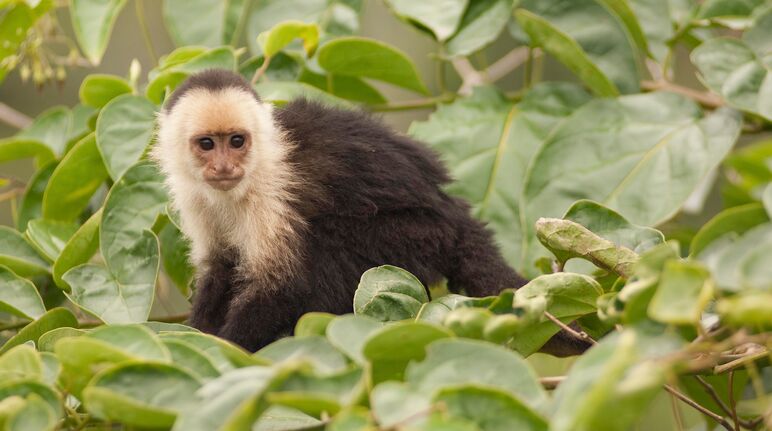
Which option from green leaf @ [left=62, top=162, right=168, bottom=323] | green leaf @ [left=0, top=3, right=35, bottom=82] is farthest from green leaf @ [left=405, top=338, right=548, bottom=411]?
green leaf @ [left=0, top=3, right=35, bottom=82]

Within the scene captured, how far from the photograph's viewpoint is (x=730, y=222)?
6.91ft

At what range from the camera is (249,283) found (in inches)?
93.4

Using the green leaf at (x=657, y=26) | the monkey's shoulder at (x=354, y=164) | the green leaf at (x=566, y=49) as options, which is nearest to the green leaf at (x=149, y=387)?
the monkey's shoulder at (x=354, y=164)

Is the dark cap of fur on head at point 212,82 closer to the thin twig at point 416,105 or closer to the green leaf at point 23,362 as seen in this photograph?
the thin twig at point 416,105

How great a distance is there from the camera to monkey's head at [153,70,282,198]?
2.38 m

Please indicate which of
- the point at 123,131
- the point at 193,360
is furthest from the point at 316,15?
the point at 193,360

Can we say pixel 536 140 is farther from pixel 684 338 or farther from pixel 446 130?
pixel 684 338

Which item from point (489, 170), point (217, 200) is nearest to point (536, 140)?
point (489, 170)

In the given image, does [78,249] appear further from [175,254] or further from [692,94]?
[692,94]

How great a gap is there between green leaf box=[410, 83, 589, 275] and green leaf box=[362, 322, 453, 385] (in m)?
1.18

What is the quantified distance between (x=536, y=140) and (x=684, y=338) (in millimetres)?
A: 1431

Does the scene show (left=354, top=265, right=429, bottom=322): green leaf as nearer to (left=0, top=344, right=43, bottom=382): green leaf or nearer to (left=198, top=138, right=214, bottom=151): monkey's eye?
(left=0, top=344, right=43, bottom=382): green leaf

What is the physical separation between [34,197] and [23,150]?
Answer: 0.16 metres

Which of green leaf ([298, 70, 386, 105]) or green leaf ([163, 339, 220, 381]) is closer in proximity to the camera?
green leaf ([163, 339, 220, 381])
